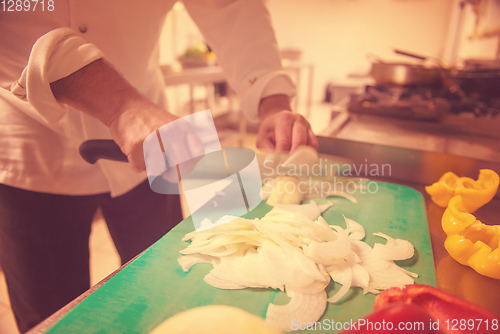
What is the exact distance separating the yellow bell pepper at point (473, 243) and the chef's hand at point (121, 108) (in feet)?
1.66

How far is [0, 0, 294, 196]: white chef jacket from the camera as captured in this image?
0.52 meters

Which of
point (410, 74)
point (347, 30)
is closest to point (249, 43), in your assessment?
point (410, 74)

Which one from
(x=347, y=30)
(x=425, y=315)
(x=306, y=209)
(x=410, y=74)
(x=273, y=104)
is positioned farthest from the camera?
(x=347, y=30)

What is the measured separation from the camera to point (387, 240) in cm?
62

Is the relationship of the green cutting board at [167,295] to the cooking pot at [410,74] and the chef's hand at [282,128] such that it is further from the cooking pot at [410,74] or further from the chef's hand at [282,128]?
the cooking pot at [410,74]

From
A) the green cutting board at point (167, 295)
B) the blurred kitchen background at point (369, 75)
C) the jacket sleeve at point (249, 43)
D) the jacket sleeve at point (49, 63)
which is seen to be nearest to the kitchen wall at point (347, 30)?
the blurred kitchen background at point (369, 75)

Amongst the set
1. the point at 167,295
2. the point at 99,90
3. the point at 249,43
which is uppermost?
the point at 249,43

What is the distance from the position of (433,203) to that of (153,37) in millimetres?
889

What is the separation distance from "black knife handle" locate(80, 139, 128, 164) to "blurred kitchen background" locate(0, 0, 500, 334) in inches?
29.0

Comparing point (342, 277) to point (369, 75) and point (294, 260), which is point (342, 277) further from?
point (369, 75)

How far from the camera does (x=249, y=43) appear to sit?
34.5 inches

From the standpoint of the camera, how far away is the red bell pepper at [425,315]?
31 centimetres

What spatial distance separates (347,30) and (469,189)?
20.1ft

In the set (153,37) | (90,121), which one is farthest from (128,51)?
(90,121)
